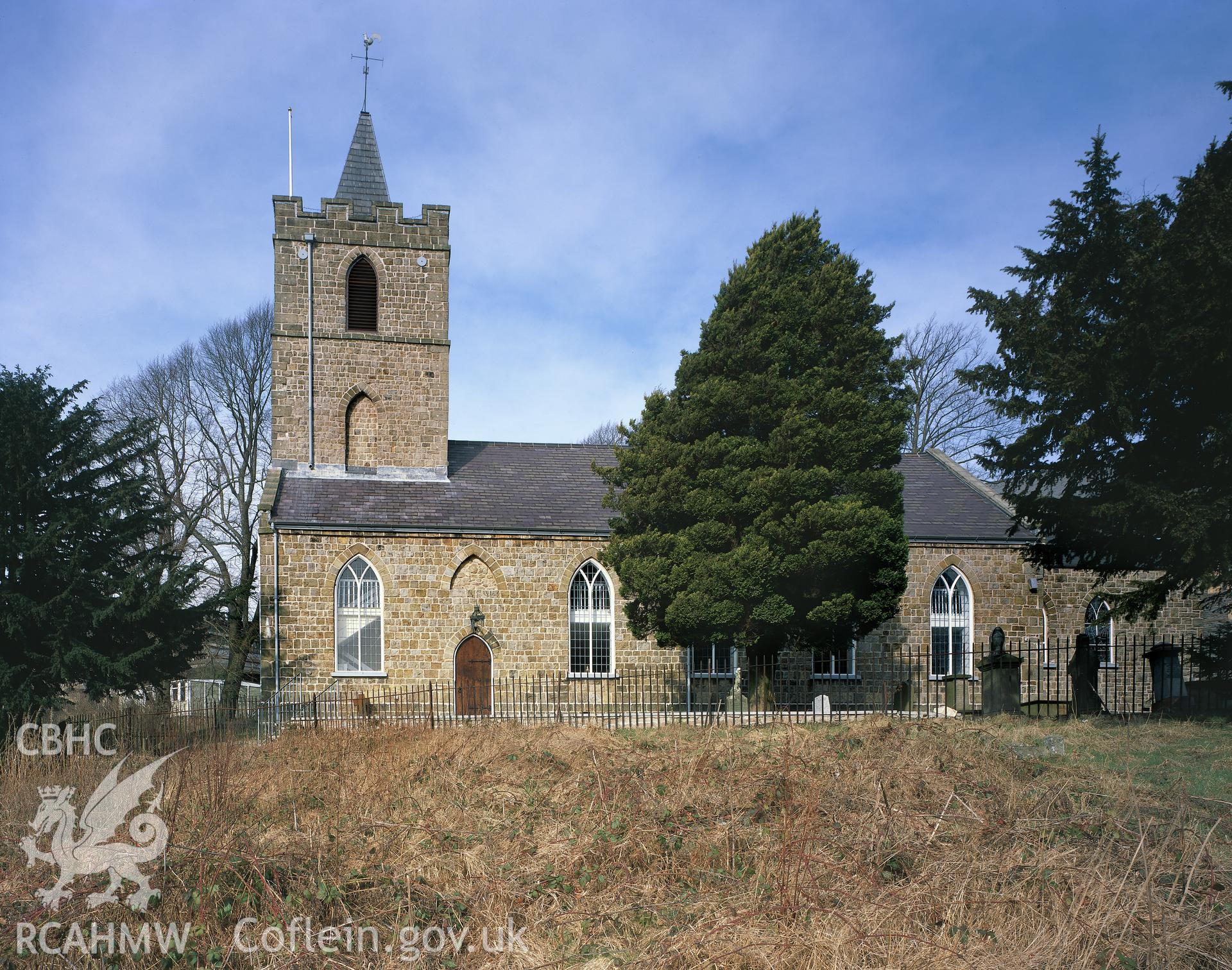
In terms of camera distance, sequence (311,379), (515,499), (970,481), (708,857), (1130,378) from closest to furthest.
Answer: (708,857) < (1130,378) < (515,499) < (311,379) < (970,481)

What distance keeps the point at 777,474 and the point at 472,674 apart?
8.92 meters

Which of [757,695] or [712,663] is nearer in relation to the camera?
[757,695]

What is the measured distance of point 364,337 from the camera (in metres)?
25.2

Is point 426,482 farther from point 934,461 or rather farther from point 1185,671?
point 1185,671

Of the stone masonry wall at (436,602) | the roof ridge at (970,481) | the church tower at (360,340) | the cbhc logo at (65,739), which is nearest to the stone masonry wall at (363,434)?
the church tower at (360,340)

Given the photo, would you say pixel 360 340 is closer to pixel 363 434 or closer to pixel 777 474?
pixel 363 434

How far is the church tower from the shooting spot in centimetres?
2466

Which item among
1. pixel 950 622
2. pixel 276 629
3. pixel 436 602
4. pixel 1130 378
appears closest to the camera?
pixel 1130 378

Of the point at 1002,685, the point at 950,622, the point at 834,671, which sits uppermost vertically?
the point at 950,622

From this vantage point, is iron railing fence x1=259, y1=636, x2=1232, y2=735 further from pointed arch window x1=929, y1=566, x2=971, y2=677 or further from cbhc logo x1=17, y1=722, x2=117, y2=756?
cbhc logo x1=17, y1=722, x2=117, y2=756

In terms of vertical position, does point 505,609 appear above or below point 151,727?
above

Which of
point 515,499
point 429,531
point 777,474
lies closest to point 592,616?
point 515,499

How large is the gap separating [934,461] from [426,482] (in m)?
15.0

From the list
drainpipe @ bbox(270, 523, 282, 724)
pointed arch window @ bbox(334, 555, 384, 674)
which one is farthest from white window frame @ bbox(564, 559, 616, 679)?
drainpipe @ bbox(270, 523, 282, 724)
